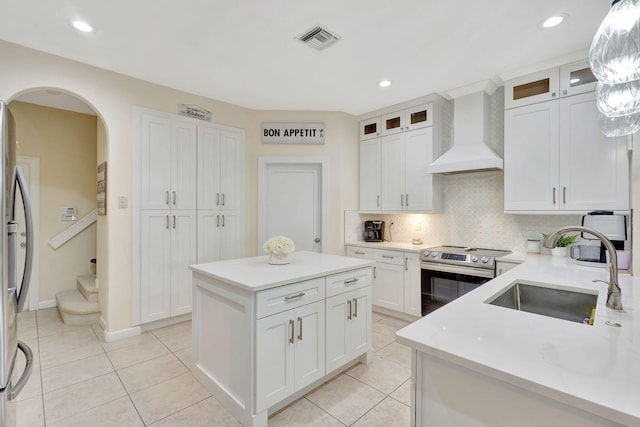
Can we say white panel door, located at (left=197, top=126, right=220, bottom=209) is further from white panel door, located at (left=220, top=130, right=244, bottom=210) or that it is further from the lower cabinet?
the lower cabinet

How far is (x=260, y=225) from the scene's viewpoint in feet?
13.8

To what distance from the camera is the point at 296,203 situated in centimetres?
429

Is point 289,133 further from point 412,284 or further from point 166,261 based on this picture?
point 412,284

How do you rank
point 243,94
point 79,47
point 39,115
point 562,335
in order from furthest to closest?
1. point 39,115
2. point 243,94
3. point 79,47
4. point 562,335

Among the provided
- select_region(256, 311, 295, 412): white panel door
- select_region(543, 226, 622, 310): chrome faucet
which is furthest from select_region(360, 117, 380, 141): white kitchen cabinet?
select_region(543, 226, 622, 310): chrome faucet

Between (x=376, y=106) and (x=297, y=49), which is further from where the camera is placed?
(x=376, y=106)

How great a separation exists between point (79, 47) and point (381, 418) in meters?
3.83

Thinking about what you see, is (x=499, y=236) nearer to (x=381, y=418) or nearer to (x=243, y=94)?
(x=381, y=418)

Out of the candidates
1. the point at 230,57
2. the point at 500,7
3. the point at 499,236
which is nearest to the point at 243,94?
the point at 230,57

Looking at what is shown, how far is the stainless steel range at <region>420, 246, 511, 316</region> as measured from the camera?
3018 mm

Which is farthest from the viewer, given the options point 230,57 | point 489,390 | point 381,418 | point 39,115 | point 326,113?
point 326,113

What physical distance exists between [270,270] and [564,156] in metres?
2.83

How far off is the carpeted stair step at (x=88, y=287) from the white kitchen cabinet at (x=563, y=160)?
486cm

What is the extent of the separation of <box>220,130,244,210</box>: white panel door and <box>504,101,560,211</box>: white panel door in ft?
10.4
